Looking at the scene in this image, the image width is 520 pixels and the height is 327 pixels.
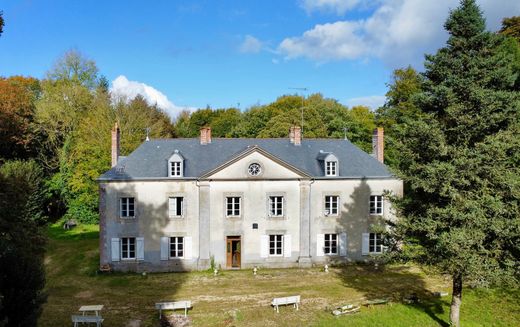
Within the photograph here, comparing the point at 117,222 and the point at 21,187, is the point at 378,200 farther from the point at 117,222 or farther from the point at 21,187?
the point at 21,187

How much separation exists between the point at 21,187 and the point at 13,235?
6.37 ft

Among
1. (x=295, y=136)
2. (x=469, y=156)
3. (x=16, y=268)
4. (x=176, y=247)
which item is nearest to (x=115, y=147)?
(x=176, y=247)

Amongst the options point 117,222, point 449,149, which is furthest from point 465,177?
point 117,222

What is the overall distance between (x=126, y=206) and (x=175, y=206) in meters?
3.23

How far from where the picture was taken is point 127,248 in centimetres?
2603

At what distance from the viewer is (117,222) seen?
25.9 m

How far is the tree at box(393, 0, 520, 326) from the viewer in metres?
14.1

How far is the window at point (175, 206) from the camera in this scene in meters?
26.3

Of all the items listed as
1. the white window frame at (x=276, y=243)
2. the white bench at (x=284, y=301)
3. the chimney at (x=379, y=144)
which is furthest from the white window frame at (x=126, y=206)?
the chimney at (x=379, y=144)

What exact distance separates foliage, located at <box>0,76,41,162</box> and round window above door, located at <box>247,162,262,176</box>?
29.5m

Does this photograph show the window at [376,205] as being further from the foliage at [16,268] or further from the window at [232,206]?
the foliage at [16,268]

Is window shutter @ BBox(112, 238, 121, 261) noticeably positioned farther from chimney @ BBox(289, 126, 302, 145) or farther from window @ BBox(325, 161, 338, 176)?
window @ BBox(325, 161, 338, 176)

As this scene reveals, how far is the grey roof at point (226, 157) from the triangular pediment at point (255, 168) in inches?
16.8

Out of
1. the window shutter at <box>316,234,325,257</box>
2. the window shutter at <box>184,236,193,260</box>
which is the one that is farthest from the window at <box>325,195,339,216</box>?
the window shutter at <box>184,236,193,260</box>
